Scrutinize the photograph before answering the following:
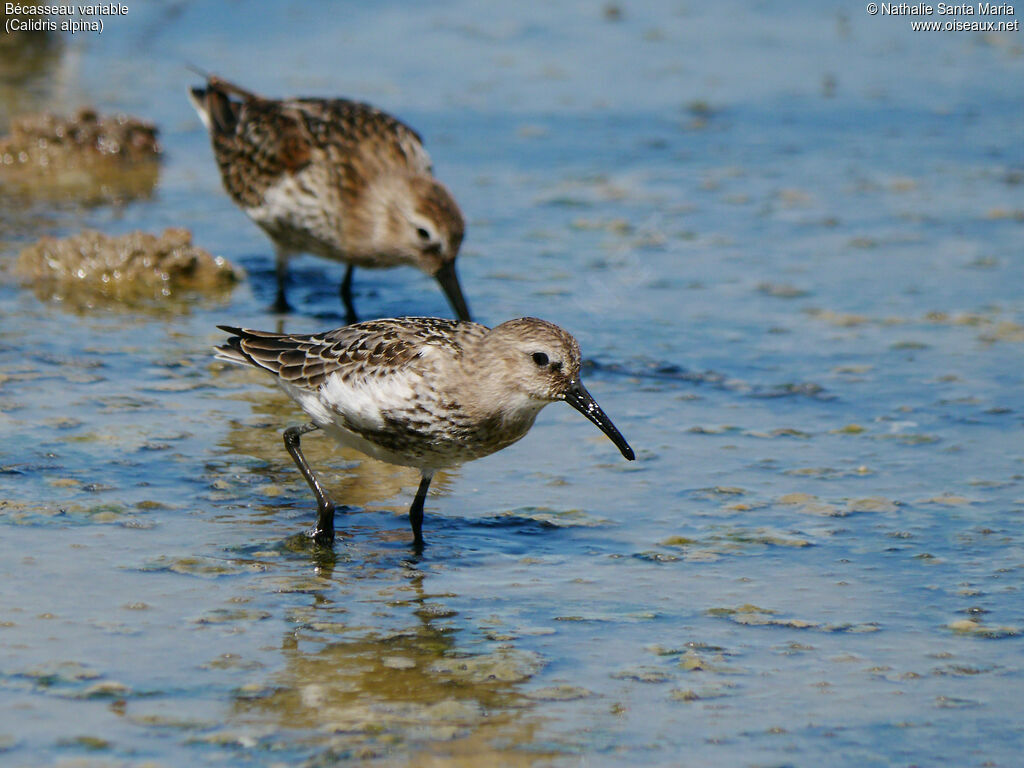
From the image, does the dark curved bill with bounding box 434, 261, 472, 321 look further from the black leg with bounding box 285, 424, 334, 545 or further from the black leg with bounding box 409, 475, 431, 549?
the black leg with bounding box 409, 475, 431, 549

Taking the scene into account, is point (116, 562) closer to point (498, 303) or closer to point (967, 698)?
point (967, 698)

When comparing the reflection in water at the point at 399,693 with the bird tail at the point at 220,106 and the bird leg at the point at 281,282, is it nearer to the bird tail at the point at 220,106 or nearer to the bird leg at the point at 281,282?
the bird leg at the point at 281,282

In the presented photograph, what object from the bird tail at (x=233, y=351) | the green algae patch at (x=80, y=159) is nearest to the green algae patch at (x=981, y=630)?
the bird tail at (x=233, y=351)

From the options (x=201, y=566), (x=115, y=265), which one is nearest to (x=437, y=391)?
(x=201, y=566)

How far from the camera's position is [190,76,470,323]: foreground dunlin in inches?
345

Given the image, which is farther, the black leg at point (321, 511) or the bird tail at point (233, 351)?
the bird tail at point (233, 351)

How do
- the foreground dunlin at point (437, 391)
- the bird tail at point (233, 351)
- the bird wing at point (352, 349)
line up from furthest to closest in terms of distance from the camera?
1. the bird tail at point (233, 351)
2. the bird wing at point (352, 349)
3. the foreground dunlin at point (437, 391)

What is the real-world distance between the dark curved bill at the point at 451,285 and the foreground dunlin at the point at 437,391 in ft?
7.97

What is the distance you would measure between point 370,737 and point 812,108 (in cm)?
1033

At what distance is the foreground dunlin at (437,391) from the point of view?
5762mm

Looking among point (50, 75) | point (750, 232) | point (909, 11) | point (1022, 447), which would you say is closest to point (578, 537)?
point (1022, 447)

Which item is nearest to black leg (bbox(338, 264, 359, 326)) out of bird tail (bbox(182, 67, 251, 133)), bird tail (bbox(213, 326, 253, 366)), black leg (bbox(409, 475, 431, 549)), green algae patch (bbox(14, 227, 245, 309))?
green algae patch (bbox(14, 227, 245, 309))

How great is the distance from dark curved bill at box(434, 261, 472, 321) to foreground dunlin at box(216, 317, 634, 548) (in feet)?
7.97

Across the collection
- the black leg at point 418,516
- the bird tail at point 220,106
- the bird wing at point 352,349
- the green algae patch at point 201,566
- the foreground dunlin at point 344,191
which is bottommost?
the green algae patch at point 201,566
